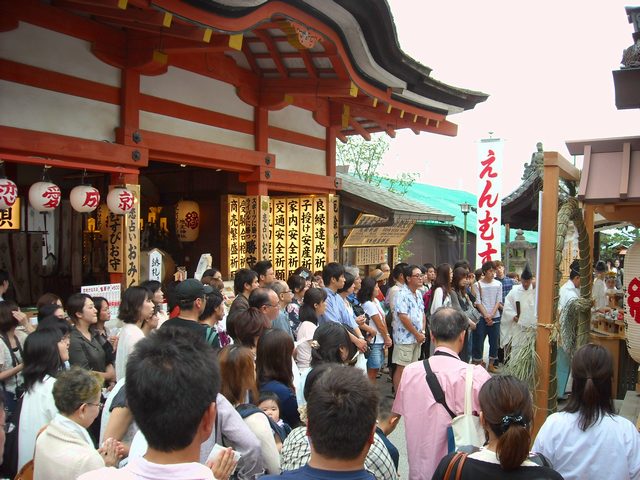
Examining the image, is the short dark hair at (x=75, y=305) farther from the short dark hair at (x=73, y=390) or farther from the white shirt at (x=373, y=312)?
the white shirt at (x=373, y=312)

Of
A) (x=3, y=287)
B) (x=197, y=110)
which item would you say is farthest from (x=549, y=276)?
(x=197, y=110)

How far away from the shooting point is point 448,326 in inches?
150

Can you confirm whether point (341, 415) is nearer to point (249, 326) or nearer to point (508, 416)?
point (508, 416)

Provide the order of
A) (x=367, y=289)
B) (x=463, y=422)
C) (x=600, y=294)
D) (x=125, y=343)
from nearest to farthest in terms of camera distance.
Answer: (x=463, y=422), (x=125, y=343), (x=367, y=289), (x=600, y=294)

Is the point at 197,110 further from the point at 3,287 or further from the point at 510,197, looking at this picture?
the point at 510,197

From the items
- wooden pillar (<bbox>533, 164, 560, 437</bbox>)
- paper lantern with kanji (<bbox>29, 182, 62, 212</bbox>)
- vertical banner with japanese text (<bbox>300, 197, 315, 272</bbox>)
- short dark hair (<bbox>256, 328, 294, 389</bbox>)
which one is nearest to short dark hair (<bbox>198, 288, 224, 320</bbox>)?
short dark hair (<bbox>256, 328, 294, 389</bbox>)

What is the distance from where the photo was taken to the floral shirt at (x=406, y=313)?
809 centimetres

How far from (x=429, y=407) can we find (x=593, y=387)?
923mm

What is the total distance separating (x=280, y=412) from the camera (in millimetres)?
3744

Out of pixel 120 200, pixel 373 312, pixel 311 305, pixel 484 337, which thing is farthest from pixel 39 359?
pixel 484 337

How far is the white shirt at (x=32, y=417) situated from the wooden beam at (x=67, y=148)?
3680mm

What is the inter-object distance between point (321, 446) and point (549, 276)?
119 inches

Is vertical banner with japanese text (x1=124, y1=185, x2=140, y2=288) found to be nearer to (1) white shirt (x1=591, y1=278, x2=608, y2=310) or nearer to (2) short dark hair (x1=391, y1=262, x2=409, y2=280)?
(2) short dark hair (x1=391, y1=262, x2=409, y2=280)

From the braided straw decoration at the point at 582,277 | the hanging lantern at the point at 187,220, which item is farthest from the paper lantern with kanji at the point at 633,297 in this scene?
the hanging lantern at the point at 187,220
